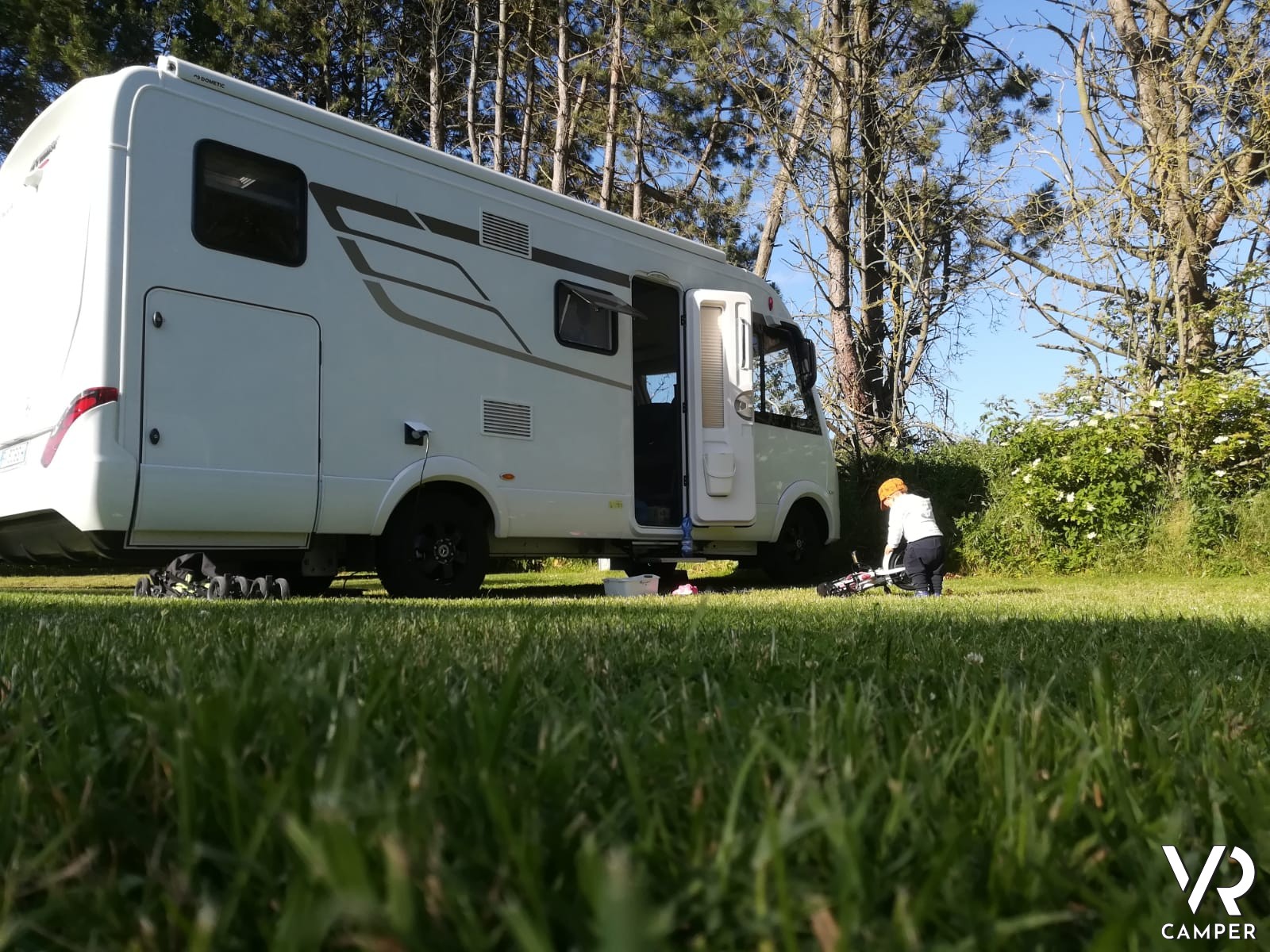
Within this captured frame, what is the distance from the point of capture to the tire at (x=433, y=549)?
6637mm

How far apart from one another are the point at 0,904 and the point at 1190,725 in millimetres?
1504

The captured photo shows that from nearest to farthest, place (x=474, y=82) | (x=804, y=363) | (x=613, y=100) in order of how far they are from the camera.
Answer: (x=804, y=363)
(x=613, y=100)
(x=474, y=82)

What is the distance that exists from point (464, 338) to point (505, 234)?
96cm

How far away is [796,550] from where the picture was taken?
1003 centimetres

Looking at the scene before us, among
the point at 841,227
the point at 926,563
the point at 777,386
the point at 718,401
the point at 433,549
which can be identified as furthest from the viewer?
the point at 841,227

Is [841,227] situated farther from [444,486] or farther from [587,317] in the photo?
[444,486]

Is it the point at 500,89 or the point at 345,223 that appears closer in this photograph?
the point at 345,223

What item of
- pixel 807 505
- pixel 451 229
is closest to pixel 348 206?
pixel 451 229

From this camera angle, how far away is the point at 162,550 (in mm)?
5582

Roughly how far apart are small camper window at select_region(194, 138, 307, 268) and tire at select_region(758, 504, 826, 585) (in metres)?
5.44

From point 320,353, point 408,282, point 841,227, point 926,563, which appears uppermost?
point 841,227

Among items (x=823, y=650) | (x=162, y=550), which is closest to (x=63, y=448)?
(x=162, y=550)

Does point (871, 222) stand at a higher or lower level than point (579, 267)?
higher

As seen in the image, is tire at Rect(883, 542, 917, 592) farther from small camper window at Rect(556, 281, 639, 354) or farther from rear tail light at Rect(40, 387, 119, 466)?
rear tail light at Rect(40, 387, 119, 466)
